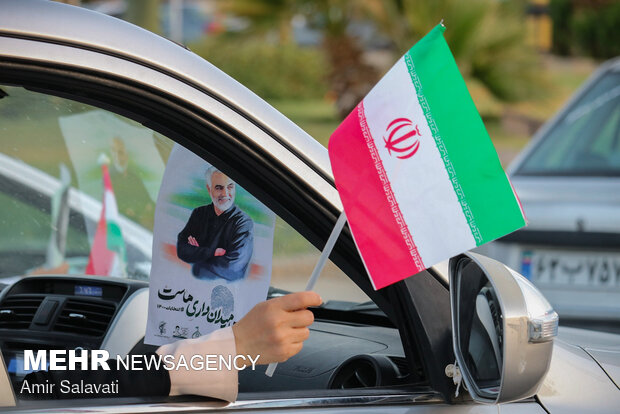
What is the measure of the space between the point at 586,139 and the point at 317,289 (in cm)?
382

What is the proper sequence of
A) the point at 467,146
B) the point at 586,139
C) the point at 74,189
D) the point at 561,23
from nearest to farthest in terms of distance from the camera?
1. the point at 467,146
2. the point at 74,189
3. the point at 586,139
4. the point at 561,23

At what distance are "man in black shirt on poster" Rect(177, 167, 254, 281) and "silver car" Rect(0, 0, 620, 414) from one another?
5 centimetres

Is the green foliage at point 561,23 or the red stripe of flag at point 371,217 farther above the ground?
the green foliage at point 561,23

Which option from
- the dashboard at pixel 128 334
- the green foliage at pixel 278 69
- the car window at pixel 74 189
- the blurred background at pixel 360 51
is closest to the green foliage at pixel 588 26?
the blurred background at pixel 360 51

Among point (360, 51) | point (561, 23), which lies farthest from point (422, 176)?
point (561, 23)

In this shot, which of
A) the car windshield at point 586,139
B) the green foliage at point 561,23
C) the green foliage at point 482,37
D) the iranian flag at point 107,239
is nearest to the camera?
the iranian flag at point 107,239

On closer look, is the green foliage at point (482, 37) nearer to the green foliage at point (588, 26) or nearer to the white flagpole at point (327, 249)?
the green foliage at point (588, 26)

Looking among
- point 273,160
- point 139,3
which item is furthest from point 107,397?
point 139,3

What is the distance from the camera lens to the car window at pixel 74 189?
1.96 meters

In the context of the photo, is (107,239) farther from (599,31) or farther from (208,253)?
(599,31)

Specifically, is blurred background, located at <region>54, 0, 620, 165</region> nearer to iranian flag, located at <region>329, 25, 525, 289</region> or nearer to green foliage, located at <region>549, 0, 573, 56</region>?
green foliage, located at <region>549, 0, 573, 56</region>

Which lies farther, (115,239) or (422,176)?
(115,239)

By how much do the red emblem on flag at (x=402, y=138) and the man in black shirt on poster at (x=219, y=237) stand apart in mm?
312

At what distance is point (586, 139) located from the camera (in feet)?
17.4
